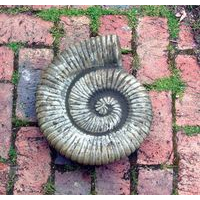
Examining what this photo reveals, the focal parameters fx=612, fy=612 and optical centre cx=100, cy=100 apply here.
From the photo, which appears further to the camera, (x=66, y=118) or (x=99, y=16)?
(x=99, y=16)

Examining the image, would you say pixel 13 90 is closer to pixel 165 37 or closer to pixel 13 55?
pixel 13 55

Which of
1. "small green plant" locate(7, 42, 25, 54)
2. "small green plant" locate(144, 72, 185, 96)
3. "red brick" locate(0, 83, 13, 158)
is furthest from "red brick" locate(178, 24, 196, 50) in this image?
"red brick" locate(0, 83, 13, 158)

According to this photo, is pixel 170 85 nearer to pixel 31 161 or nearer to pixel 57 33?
pixel 57 33

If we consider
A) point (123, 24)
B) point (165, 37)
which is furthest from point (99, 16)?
point (165, 37)

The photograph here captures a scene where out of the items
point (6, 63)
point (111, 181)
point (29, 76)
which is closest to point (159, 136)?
point (111, 181)

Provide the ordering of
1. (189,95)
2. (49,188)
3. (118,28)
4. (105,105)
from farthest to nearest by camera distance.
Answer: (118,28) → (189,95) → (49,188) → (105,105)

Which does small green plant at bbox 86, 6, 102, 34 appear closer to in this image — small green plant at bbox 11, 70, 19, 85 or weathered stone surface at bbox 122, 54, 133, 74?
weathered stone surface at bbox 122, 54, 133, 74
